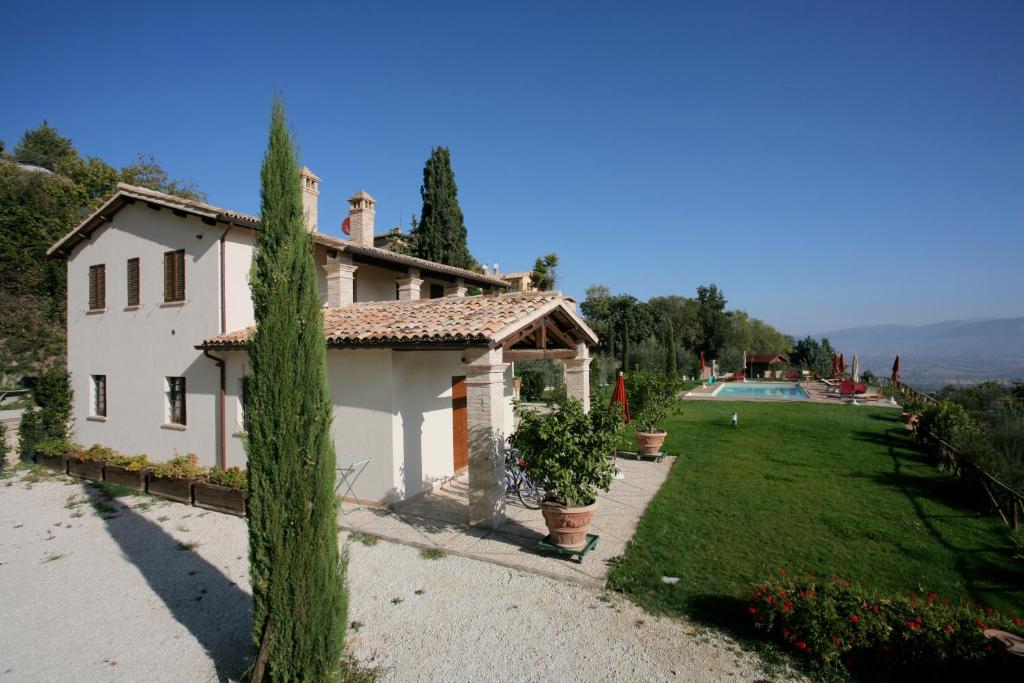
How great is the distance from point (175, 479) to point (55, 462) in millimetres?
5404

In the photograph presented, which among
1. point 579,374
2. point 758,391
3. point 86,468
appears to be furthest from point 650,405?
point 758,391

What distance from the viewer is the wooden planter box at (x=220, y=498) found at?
923 centimetres

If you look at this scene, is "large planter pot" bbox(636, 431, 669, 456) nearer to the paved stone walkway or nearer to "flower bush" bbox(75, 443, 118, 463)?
the paved stone walkway

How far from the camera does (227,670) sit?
4.75 m

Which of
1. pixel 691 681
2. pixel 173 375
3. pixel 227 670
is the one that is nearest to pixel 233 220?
pixel 173 375

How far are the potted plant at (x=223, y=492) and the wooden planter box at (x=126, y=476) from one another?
203 centimetres

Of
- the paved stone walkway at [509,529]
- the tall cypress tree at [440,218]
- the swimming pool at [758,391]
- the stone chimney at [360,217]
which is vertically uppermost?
the tall cypress tree at [440,218]

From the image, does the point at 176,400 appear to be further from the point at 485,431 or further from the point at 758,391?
the point at 758,391

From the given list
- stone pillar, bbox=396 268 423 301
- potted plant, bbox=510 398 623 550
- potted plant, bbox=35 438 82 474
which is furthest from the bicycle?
potted plant, bbox=35 438 82 474

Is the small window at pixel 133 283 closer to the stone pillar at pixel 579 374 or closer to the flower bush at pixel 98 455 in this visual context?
the flower bush at pixel 98 455

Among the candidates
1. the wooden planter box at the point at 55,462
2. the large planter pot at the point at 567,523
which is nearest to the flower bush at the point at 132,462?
the wooden planter box at the point at 55,462

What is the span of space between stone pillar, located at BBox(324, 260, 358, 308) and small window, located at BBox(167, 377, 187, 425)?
166 inches

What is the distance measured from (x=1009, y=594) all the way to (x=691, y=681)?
4.51m

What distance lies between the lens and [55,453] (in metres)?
12.6
